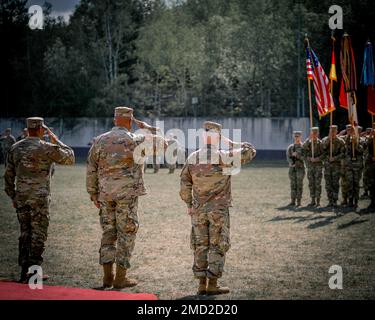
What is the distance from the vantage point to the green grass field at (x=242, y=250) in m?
8.36

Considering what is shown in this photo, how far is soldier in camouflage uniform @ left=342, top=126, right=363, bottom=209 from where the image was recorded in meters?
17.1

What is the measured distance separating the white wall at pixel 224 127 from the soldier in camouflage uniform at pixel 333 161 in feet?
103

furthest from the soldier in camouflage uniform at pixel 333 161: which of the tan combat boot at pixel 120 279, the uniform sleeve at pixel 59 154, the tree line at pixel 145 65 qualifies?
the tree line at pixel 145 65

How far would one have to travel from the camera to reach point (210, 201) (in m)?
7.91

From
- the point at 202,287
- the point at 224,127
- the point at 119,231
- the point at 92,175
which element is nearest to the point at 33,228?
the point at 92,175

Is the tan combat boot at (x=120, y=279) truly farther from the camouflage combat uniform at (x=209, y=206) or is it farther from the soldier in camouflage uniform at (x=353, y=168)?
the soldier in camouflage uniform at (x=353, y=168)

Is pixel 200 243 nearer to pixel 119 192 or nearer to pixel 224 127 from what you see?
pixel 119 192

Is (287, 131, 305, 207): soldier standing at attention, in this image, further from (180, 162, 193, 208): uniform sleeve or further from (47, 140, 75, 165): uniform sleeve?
(47, 140, 75, 165): uniform sleeve

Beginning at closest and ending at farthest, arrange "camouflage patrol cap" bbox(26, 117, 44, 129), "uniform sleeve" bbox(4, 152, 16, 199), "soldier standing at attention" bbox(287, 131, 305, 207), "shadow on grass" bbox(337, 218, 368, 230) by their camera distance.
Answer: "camouflage patrol cap" bbox(26, 117, 44, 129) < "uniform sleeve" bbox(4, 152, 16, 199) < "shadow on grass" bbox(337, 218, 368, 230) < "soldier standing at attention" bbox(287, 131, 305, 207)

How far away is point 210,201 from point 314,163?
405 inches

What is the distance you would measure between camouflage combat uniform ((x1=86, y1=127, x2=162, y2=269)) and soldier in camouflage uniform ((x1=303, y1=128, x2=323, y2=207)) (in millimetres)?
10215

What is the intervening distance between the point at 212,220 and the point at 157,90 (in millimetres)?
48559

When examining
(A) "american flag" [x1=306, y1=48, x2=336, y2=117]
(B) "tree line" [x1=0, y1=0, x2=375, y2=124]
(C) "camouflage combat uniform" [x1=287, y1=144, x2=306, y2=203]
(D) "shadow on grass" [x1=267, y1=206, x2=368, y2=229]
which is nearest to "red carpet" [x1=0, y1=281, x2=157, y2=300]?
(D) "shadow on grass" [x1=267, y1=206, x2=368, y2=229]
